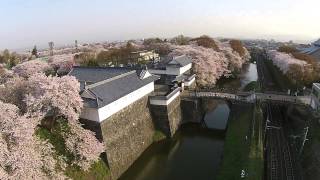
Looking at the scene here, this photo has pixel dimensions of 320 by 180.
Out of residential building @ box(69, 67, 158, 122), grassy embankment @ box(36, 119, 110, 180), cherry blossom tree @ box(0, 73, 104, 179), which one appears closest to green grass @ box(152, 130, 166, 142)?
residential building @ box(69, 67, 158, 122)

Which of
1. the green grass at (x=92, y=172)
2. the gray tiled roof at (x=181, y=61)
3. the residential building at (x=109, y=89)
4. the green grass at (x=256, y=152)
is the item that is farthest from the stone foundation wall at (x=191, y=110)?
the green grass at (x=92, y=172)

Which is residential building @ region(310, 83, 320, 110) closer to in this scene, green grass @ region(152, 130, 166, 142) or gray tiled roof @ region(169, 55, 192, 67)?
green grass @ region(152, 130, 166, 142)

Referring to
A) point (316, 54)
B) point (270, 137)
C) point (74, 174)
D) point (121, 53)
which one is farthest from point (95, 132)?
point (316, 54)

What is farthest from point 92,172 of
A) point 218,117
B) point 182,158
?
point 218,117

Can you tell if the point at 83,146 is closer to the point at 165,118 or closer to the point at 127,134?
the point at 127,134

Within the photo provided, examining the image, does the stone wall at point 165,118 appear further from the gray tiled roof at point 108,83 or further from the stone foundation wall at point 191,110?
the stone foundation wall at point 191,110

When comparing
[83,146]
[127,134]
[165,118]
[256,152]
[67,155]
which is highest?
[83,146]
